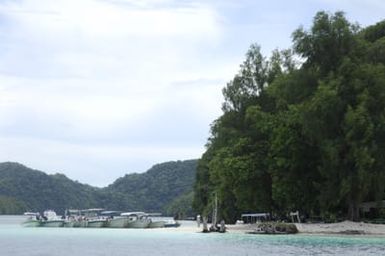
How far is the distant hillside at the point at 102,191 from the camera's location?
152125 mm

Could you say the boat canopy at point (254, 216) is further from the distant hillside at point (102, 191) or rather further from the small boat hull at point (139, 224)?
the distant hillside at point (102, 191)

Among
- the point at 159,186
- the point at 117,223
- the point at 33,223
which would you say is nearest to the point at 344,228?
the point at 117,223

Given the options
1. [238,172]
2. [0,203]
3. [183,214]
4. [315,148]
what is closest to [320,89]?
[315,148]

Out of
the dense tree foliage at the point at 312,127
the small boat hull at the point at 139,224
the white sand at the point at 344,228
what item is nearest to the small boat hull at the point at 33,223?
the small boat hull at the point at 139,224

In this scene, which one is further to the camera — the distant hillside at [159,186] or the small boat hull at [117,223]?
the distant hillside at [159,186]

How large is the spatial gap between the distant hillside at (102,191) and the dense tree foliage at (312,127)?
82.8 metres

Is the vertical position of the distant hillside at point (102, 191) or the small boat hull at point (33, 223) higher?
the distant hillside at point (102, 191)

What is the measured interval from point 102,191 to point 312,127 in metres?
135

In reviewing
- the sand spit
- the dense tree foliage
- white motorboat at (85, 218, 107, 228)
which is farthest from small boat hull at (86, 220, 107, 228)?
the sand spit

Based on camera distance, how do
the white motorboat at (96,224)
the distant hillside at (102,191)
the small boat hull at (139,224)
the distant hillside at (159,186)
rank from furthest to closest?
the distant hillside at (159,186) → the distant hillside at (102,191) → the white motorboat at (96,224) → the small boat hull at (139,224)

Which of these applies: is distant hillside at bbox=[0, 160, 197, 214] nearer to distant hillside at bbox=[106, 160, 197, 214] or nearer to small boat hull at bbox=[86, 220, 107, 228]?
distant hillside at bbox=[106, 160, 197, 214]

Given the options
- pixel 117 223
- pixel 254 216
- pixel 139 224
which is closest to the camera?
pixel 254 216

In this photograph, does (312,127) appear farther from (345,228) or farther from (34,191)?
(34,191)

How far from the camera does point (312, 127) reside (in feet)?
169
